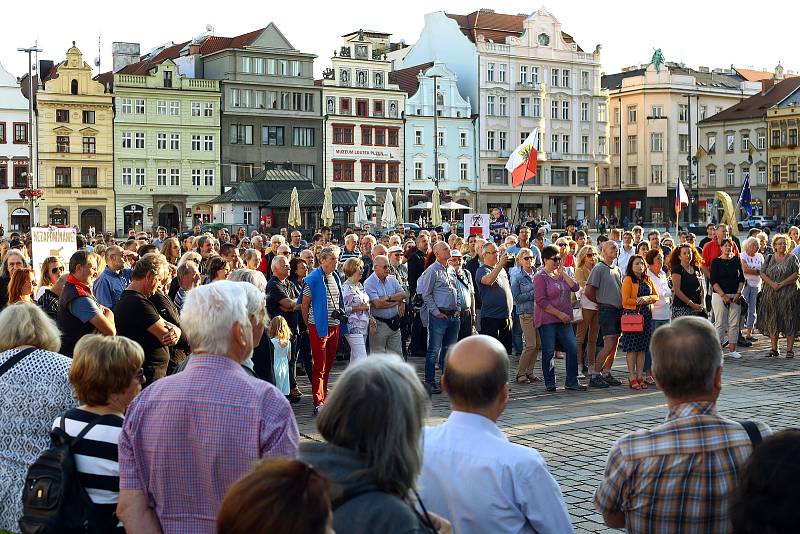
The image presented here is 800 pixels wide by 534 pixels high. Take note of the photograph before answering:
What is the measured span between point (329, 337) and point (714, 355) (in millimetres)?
8197

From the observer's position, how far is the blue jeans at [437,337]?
521 inches

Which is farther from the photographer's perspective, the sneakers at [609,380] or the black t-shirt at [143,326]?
the sneakers at [609,380]

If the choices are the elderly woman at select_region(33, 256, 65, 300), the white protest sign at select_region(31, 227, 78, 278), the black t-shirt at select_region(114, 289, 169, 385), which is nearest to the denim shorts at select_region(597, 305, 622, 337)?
the elderly woman at select_region(33, 256, 65, 300)

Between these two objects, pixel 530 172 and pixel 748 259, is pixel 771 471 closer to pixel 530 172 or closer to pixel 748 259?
pixel 748 259

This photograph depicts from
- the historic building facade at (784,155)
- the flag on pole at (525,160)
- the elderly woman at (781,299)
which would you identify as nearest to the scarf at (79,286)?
the elderly woman at (781,299)

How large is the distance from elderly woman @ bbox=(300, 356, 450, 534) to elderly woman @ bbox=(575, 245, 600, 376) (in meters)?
11.0

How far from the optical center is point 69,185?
65312 mm

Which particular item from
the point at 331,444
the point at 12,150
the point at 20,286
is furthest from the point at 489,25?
the point at 331,444

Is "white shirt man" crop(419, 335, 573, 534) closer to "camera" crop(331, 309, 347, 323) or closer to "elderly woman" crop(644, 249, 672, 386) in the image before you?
"camera" crop(331, 309, 347, 323)

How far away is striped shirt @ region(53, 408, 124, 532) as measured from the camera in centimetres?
457

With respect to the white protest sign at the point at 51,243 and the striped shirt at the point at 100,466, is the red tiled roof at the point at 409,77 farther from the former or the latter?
the striped shirt at the point at 100,466

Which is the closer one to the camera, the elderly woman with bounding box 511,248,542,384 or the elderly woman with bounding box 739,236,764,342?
the elderly woman with bounding box 511,248,542,384

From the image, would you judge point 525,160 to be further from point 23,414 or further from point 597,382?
point 23,414

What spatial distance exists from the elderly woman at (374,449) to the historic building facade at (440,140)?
2808 inches
